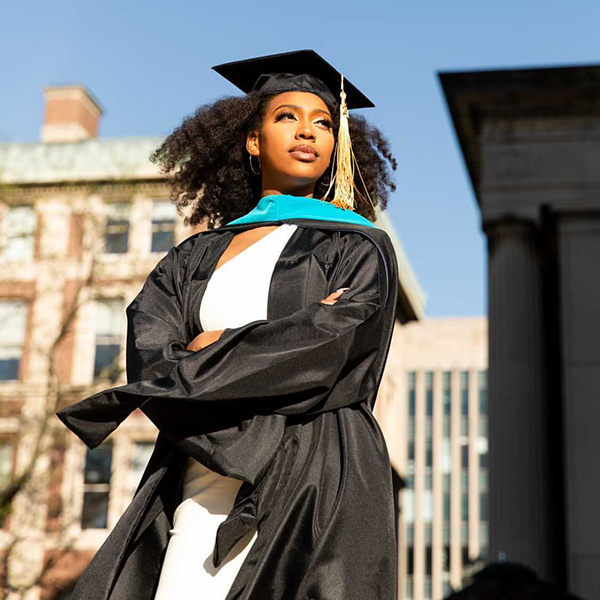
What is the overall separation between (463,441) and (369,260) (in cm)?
9434

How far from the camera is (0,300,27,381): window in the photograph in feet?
101

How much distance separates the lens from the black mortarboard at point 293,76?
383 cm

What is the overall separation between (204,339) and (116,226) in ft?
82.0

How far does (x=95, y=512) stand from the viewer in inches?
1149

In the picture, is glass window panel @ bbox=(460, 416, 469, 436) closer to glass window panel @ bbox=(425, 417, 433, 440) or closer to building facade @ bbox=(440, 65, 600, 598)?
glass window panel @ bbox=(425, 417, 433, 440)

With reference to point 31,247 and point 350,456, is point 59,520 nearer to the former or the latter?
point 31,247

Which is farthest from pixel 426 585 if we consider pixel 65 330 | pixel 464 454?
pixel 65 330

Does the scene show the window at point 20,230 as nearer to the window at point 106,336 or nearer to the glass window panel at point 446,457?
the window at point 106,336

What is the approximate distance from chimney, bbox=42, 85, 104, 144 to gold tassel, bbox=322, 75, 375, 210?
32.6 metres

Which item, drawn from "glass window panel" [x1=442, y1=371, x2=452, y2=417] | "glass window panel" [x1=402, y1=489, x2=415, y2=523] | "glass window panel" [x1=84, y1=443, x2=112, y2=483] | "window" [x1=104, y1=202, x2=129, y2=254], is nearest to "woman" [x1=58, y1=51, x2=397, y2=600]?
"window" [x1=104, y1=202, x2=129, y2=254]

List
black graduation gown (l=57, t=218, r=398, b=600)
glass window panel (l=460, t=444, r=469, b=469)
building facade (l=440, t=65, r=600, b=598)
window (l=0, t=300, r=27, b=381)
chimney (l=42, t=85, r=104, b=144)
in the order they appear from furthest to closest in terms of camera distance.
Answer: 1. glass window panel (l=460, t=444, r=469, b=469)
2. chimney (l=42, t=85, r=104, b=144)
3. window (l=0, t=300, r=27, b=381)
4. building facade (l=440, t=65, r=600, b=598)
5. black graduation gown (l=57, t=218, r=398, b=600)

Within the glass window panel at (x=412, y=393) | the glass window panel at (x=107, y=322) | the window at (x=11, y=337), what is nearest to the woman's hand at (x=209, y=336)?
the window at (x=11, y=337)

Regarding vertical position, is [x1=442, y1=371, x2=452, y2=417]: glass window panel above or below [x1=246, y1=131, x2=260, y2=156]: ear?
below

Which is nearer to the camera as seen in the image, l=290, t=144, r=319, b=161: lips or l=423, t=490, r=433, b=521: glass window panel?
l=290, t=144, r=319, b=161: lips
